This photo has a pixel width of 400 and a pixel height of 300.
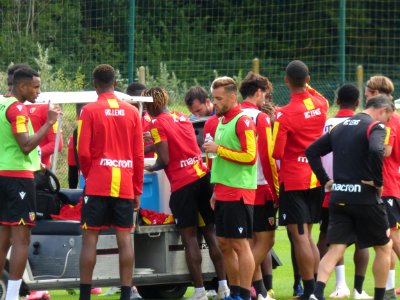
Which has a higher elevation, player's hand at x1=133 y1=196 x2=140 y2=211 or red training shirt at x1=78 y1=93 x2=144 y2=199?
red training shirt at x1=78 y1=93 x2=144 y2=199

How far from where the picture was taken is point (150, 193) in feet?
38.0

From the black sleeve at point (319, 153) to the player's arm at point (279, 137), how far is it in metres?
0.41

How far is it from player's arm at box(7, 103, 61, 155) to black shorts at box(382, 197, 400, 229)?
3.23m

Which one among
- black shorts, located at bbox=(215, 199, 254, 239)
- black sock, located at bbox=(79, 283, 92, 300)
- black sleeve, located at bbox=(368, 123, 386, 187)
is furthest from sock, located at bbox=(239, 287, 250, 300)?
black sleeve, located at bbox=(368, 123, 386, 187)

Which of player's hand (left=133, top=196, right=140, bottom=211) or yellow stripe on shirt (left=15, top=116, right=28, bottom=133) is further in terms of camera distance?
player's hand (left=133, top=196, right=140, bottom=211)

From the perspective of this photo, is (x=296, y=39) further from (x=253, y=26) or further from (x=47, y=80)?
(x=47, y=80)

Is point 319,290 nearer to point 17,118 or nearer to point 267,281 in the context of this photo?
point 267,281

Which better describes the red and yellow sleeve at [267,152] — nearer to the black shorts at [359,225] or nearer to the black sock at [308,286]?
the black sock at [308,286]

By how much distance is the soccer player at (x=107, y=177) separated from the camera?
1011cm

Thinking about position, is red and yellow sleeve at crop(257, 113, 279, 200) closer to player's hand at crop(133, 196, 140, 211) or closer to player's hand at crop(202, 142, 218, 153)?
player's hand at crop(202, 142, 218, 153)

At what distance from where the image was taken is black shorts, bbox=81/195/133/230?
10.1 m

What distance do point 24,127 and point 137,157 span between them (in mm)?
988

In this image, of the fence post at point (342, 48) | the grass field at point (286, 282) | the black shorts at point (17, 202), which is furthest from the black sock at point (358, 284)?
the fence post at point (342, 48)

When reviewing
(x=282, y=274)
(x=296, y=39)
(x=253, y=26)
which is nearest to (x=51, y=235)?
(x=282, y=274)
